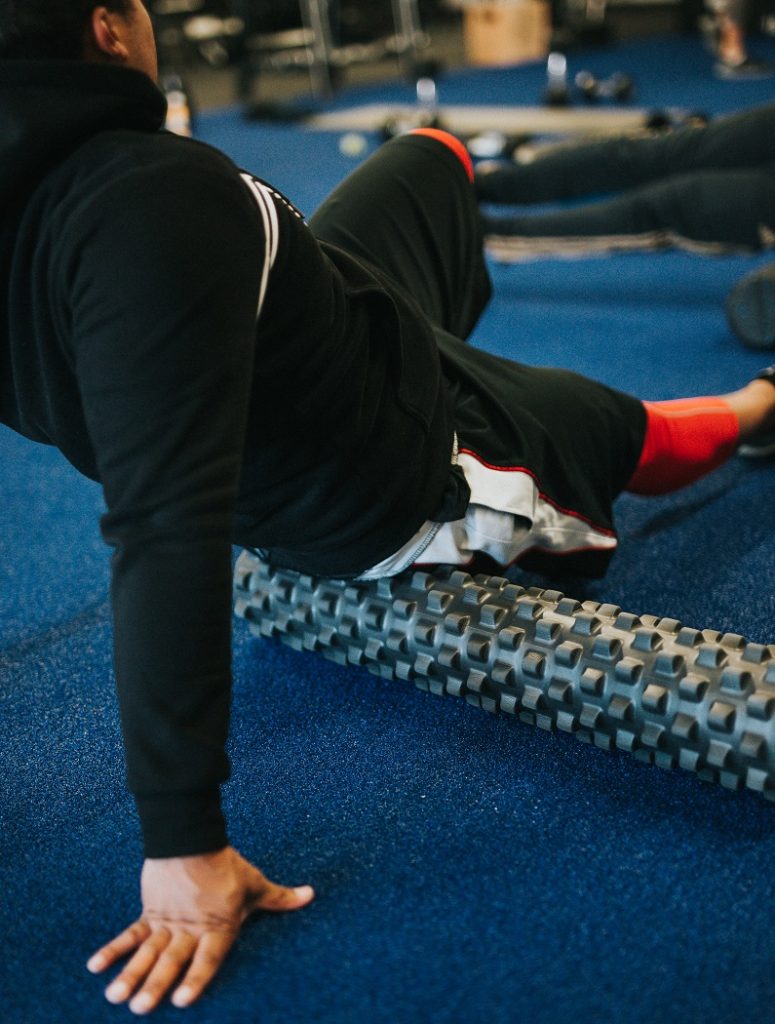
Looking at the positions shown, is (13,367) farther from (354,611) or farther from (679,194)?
(679,194)

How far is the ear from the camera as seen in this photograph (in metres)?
0.83

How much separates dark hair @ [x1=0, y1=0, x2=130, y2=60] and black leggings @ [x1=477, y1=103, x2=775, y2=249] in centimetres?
172

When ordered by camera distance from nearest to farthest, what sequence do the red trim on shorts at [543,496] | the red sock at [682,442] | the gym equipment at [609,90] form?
1. the red trim on shorts at [543,496]
2. the red sock at [682,442]
3. the gym equipment at [609,90]

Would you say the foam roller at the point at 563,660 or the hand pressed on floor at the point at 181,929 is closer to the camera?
the hand pressed on floor at the point at 181,929

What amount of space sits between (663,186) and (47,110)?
1.81 meters

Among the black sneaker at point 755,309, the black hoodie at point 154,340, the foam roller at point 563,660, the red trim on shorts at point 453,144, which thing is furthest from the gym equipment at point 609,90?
the black hoodie at point 154,340

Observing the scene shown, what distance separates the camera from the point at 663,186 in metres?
2.34

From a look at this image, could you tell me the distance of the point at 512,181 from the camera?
2.63 m

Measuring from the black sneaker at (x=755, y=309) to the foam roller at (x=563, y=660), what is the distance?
119 centimetres

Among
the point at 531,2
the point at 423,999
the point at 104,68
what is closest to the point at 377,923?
the point at 423,999

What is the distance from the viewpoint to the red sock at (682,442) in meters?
1.48

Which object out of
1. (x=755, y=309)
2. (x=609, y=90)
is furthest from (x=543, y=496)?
(x=609, y=90)

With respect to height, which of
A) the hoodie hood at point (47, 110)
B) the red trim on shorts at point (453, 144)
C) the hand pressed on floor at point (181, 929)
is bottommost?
the hand pressed on floor at point (181, 929)

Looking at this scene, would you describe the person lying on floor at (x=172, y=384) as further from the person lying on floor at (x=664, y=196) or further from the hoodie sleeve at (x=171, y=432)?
the person lying on floor at (x=664, y=196)
